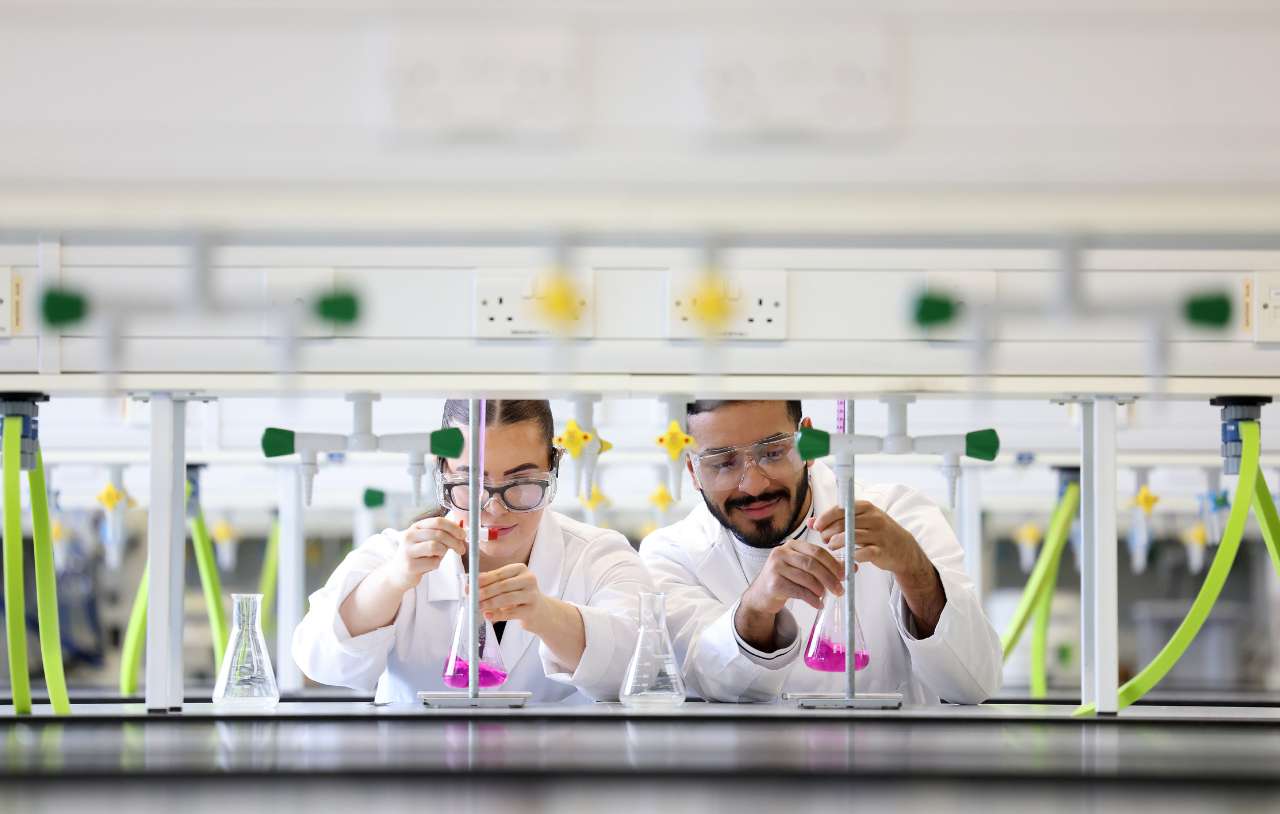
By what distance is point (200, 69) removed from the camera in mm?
1346

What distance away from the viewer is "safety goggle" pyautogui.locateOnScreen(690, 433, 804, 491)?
2.35 meters

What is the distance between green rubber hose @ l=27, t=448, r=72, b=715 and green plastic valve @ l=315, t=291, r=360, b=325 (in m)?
0.55

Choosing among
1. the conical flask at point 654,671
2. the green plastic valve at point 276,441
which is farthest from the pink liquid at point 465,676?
the green plastic valve at point 276,441

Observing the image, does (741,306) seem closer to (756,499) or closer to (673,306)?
(673,306)

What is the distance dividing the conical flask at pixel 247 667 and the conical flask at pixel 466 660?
26cm

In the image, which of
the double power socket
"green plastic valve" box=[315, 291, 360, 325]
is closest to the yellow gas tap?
the double power socket

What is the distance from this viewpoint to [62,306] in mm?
1590

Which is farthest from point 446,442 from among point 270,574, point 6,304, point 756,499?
point 270,574

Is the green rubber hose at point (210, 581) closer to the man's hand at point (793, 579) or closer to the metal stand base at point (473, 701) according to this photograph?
the metal stand base at point (473, 701)

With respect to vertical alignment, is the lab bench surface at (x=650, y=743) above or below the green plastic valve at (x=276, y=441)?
below

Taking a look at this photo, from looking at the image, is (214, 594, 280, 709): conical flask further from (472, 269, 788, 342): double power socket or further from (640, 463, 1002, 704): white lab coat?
(640, 463, 1002, 704): white lab coat

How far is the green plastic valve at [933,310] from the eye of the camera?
60.9 inches

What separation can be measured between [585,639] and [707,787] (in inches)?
33.1

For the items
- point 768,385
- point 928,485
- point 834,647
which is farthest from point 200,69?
point 928,485
